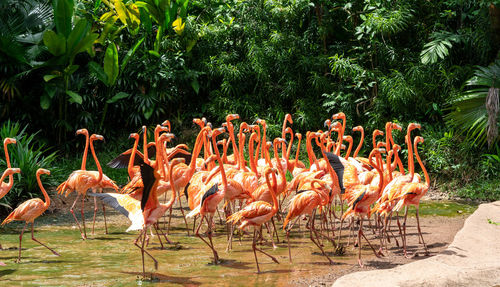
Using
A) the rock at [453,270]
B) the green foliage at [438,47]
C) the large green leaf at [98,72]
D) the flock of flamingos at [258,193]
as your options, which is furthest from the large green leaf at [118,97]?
the rock at [453,270]

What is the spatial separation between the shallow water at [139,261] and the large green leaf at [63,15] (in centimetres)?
482

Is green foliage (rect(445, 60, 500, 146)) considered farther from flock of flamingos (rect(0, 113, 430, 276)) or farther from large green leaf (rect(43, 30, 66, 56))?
large green leaf (rect(43, 30, 66, 56))

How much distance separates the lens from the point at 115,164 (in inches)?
317

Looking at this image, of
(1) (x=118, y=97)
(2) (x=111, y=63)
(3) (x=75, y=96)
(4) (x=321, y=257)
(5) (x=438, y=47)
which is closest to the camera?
(4) (x=321, y=257)

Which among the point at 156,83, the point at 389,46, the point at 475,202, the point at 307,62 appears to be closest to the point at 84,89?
the point at 156,83

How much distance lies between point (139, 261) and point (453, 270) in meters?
2.99

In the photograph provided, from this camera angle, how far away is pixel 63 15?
10672 mm

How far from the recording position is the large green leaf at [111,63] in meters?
11.1

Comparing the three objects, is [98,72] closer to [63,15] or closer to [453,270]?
[63,15]

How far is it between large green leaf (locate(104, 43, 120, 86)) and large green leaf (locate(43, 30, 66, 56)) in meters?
0.84

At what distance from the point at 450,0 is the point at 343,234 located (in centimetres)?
565

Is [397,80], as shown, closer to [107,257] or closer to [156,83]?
[156,83]

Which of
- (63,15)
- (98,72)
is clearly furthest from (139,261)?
(98,72)

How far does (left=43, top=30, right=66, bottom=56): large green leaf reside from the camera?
10.5 meters
